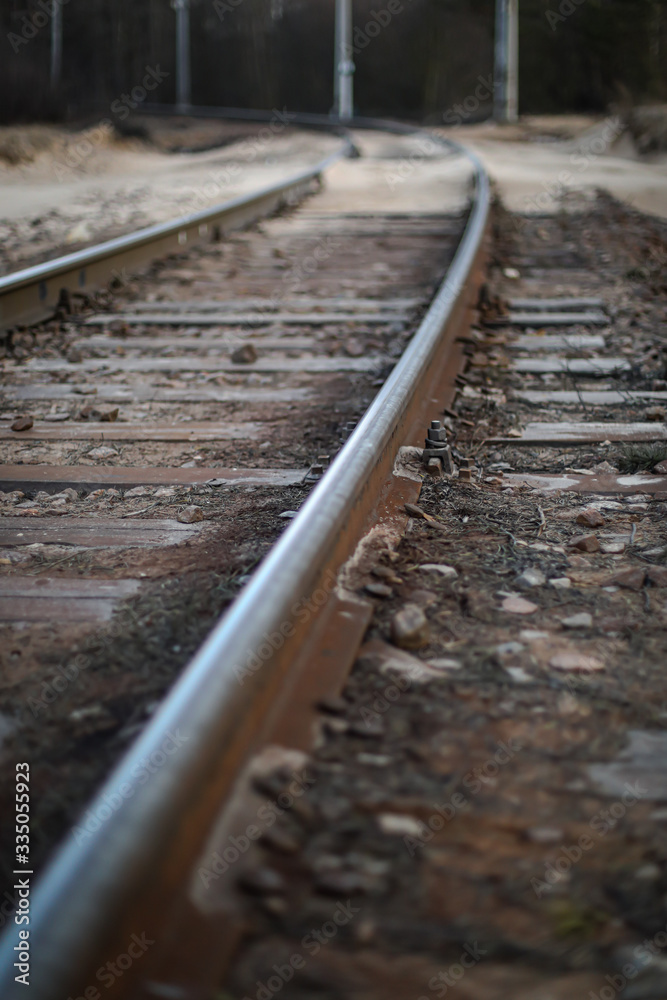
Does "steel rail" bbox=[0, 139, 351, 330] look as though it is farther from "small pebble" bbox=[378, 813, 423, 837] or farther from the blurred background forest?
the blurred background forest

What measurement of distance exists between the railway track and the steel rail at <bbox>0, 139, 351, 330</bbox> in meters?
2.68

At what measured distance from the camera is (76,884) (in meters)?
0.92

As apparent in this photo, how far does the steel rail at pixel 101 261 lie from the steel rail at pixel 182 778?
3497mm

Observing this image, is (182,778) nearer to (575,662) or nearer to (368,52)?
(575,662)

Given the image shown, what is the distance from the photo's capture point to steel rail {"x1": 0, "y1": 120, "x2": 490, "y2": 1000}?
2.94 ft

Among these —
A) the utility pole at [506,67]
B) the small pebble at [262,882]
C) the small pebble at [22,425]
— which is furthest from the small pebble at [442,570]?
the utility pole at [506,67]

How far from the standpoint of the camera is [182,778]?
3.54 feet

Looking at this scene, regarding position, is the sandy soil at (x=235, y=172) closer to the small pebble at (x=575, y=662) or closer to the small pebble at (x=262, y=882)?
the small pebble at (x=575, y=662)

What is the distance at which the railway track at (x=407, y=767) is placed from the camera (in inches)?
40.4

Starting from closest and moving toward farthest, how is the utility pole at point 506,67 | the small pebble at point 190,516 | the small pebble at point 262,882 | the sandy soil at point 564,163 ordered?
1. the small pebble at point 262,882
2. the small pebble at point 190,516
3. the sandy soil at point 564,163
4. the utility pole at point 506,67

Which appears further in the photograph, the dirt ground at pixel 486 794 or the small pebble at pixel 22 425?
the small pebble at pixel 22 425

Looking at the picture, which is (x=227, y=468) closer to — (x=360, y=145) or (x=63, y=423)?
(x=63, y=423)

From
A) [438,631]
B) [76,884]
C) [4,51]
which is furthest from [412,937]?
[4,51]

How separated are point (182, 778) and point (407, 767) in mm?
429
